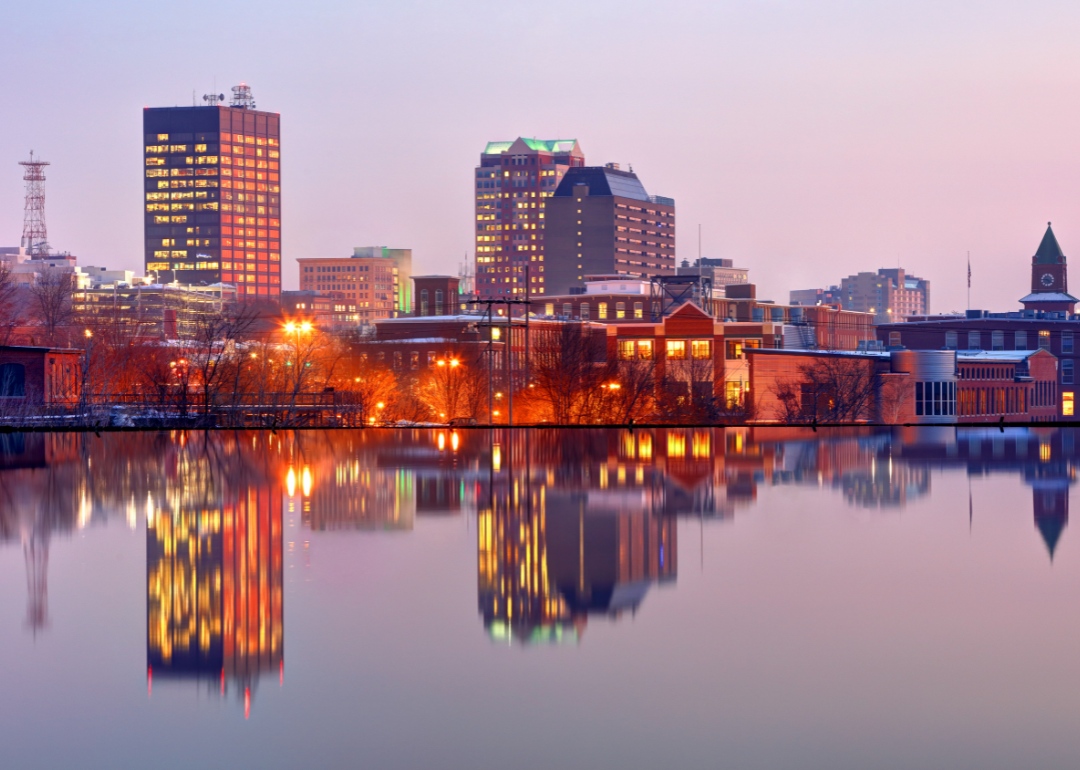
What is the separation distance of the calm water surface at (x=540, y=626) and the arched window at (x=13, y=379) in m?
43.0

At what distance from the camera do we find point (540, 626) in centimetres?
1030

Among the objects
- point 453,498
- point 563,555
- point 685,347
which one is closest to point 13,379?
point 453,498

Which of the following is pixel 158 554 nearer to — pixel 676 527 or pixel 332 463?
pixel 676 527

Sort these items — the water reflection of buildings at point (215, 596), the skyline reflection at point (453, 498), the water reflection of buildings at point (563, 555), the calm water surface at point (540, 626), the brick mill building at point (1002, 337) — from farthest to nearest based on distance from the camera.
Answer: the brick mill building at point (1002, 337), the skyline reflection at point (453, 498), the water reflection of buildings at point (563, 555), the water reflection of buildings at point (215, 596), the calm water surface at point (540, 626)

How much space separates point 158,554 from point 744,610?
7.08 metres

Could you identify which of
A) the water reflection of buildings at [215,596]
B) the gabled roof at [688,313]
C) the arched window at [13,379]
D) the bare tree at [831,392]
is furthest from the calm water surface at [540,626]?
the bare tree at [831,392]

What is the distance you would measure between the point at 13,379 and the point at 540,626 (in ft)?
189

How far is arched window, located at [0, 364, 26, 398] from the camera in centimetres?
6038

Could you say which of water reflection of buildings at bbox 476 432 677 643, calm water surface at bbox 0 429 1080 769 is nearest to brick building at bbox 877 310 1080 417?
calm water surface at bbox 0 429 1080 769

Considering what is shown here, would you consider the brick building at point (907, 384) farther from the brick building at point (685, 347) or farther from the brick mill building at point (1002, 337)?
the brick mill building at point (1002, 337)

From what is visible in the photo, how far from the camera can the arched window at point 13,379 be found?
60.4m

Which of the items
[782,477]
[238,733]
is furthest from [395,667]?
[782,477]

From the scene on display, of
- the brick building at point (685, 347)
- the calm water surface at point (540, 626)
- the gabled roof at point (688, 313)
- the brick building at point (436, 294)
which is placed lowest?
the calm water surface at point (540, 626)

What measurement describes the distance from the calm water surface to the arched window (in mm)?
43049
